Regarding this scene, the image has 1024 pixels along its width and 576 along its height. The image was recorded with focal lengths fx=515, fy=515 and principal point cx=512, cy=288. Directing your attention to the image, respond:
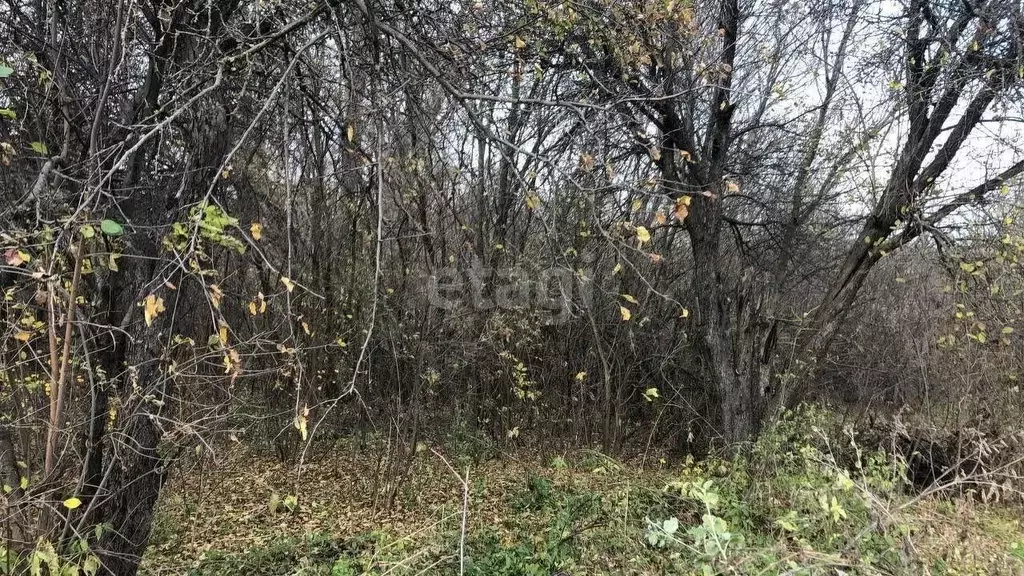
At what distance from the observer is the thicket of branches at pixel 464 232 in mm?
2414

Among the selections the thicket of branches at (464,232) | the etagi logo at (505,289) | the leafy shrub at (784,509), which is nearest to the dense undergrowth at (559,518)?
the leafy shrub at (784,509)

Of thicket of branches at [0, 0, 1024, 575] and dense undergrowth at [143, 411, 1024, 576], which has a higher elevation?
thicket of branches at [0, 0, 1024, 575]

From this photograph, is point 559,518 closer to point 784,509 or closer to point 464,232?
point 784,509

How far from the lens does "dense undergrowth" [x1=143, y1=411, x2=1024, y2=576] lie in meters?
2.98

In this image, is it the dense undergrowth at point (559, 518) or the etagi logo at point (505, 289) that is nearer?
the dense undergrowth at point (559, 518)

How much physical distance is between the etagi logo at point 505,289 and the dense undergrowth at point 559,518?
1783mm

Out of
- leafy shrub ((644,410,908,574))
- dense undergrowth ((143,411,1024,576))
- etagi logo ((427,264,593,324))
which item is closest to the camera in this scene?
leafy shrub ((644,410,908,574))

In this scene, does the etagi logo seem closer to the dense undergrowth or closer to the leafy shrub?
the dense undergrowth

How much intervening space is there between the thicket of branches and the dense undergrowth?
0.57m

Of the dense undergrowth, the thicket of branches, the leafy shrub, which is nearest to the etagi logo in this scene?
the thicket of branches

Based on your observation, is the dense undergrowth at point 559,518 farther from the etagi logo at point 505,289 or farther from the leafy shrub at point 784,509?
the etagi logo at point 505,289

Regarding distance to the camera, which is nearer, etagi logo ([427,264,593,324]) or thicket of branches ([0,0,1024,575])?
thicket of branches ([0,0,1024,575])

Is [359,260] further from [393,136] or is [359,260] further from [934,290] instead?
[934,290]

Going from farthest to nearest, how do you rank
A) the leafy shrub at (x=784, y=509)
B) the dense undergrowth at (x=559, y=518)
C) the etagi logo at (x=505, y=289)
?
the etagi logo at (x=505, y=289) < the dense undergrowth at (x=559, y=518) < the leafy shrub at (x=784, y=509)
